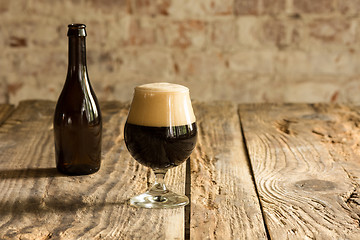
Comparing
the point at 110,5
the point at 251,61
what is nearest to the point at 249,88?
the point at 251,61

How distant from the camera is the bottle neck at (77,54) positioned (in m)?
1.13

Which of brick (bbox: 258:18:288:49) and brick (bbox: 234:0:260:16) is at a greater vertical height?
brick (bbox: 234:0:260:16)

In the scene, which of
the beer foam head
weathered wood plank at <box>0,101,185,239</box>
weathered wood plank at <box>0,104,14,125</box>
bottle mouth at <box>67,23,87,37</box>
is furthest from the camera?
weathered wood plank at <box>0,104,14,125</box>

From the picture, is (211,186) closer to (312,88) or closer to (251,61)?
(251,61)

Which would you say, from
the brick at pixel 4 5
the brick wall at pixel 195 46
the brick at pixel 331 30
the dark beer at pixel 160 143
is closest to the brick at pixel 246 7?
the brick wall at pixel 195 46

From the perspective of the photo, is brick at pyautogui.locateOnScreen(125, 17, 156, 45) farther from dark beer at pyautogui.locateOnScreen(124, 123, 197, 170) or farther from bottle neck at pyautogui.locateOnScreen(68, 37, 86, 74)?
dark beer at pyautogui.locateOnScreen(124, 123, 197, 170)

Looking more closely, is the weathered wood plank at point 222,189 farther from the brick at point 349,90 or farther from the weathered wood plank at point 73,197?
the brick at point 349,90

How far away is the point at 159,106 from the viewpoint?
0.99 meters

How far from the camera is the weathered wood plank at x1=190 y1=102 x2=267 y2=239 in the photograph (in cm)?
89

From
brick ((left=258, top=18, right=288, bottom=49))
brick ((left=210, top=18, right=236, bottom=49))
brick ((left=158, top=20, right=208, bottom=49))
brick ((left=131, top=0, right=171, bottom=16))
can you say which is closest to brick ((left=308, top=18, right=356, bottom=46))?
brick ((left=258, top=18, right=288, bottom=49))

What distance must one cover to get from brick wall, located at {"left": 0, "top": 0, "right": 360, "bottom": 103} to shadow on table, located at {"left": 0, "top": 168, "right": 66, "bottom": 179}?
1.55 meters

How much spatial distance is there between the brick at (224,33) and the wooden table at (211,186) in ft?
3.24

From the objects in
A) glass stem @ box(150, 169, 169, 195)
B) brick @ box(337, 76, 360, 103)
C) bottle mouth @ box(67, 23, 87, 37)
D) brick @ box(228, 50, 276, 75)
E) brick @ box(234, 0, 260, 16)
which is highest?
brick @ box(234, 0, 260, 16)

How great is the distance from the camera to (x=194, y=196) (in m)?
1.05
